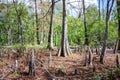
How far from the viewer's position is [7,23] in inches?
1491

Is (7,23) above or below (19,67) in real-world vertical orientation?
above

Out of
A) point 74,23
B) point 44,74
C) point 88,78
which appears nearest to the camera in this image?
point 88,78

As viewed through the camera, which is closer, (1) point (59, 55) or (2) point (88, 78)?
(2) point (88, 78)

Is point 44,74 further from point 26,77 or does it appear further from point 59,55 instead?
point 59,55

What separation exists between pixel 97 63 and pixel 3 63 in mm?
4180

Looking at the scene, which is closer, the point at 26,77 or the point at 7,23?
the point at 26,77

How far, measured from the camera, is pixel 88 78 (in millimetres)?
8094

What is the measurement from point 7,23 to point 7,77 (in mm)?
30287

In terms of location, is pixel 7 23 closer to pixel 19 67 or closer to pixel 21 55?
pixel 21 55

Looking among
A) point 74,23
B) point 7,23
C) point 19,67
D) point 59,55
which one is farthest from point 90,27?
point 19,67

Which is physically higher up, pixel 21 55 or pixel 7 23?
pixel 7 23

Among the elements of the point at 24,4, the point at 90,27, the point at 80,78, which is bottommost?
the point at 80,78

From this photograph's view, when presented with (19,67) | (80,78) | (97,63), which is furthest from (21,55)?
(80,78)

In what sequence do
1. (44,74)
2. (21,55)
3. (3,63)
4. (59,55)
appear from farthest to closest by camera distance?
1. (59,55)
2. (21,55)
3. (3,63)
4. (44,74)
